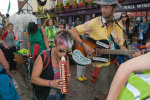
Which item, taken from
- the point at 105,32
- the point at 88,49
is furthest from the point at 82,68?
the point at 105,32

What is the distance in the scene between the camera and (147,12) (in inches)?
418

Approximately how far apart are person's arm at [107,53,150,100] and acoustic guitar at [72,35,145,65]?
190 cm

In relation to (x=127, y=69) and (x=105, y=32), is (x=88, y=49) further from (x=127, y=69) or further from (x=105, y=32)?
(x=127, y=69)

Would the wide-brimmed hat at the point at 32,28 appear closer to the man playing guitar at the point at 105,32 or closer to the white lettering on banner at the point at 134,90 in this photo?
the man playing guitar at the point at 105,32

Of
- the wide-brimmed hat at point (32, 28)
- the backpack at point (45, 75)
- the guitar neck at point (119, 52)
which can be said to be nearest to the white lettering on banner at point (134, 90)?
the backpack at point (45, 75)

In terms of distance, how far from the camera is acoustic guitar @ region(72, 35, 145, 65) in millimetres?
2701

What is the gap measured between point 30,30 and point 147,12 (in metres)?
9.84

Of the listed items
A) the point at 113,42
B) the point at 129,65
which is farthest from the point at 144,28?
the point at 129,65

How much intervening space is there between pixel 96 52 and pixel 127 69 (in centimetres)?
219

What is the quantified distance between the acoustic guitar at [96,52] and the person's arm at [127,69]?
190 centimetres

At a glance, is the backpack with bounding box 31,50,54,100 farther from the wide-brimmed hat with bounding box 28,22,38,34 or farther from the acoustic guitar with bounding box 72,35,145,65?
the wide-brimmed hat with bounding box 28,22,38,34

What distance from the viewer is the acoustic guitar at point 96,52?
270 cm

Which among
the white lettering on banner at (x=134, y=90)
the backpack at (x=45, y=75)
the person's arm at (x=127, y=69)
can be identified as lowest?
the backpack at (x=45, y=75)

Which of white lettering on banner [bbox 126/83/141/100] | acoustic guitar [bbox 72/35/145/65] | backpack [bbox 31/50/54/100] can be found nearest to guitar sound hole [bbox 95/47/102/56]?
acoustic guitar [bbox 72/35/145/65]
